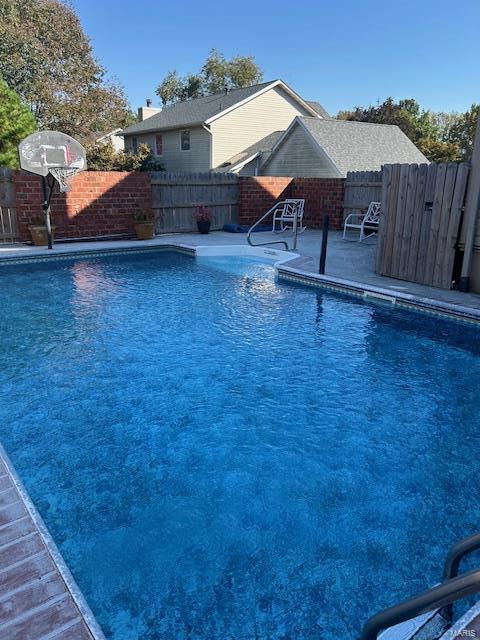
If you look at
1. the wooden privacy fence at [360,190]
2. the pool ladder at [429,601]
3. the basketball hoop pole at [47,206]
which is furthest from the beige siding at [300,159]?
the pool ladder at [429,601]

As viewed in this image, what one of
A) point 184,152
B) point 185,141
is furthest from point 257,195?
point 185,141

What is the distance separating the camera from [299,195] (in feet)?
47.3

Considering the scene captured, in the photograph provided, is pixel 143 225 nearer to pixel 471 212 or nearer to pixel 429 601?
pixel 471 212

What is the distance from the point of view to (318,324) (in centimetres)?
600

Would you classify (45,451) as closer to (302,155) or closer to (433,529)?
(433,529)

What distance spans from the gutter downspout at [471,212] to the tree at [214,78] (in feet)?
113

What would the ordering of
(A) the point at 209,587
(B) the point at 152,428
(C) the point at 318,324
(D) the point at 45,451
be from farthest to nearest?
(C) the point at 318,324 → (B) the point at 152,428 → (D) the point at 45,451 → (A) the point at 209,587

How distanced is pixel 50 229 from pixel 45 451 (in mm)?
7956

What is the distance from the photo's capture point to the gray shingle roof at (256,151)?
19.6 m

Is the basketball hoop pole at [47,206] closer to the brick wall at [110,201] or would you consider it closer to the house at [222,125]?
the brick wall at [110,201]

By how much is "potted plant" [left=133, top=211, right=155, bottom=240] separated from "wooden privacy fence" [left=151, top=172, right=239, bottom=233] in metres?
0.67

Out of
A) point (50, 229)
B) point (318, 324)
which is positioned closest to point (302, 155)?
point (50, 229)

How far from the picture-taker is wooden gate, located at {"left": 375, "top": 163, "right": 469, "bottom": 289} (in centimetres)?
Result: 640

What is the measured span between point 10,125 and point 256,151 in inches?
374
